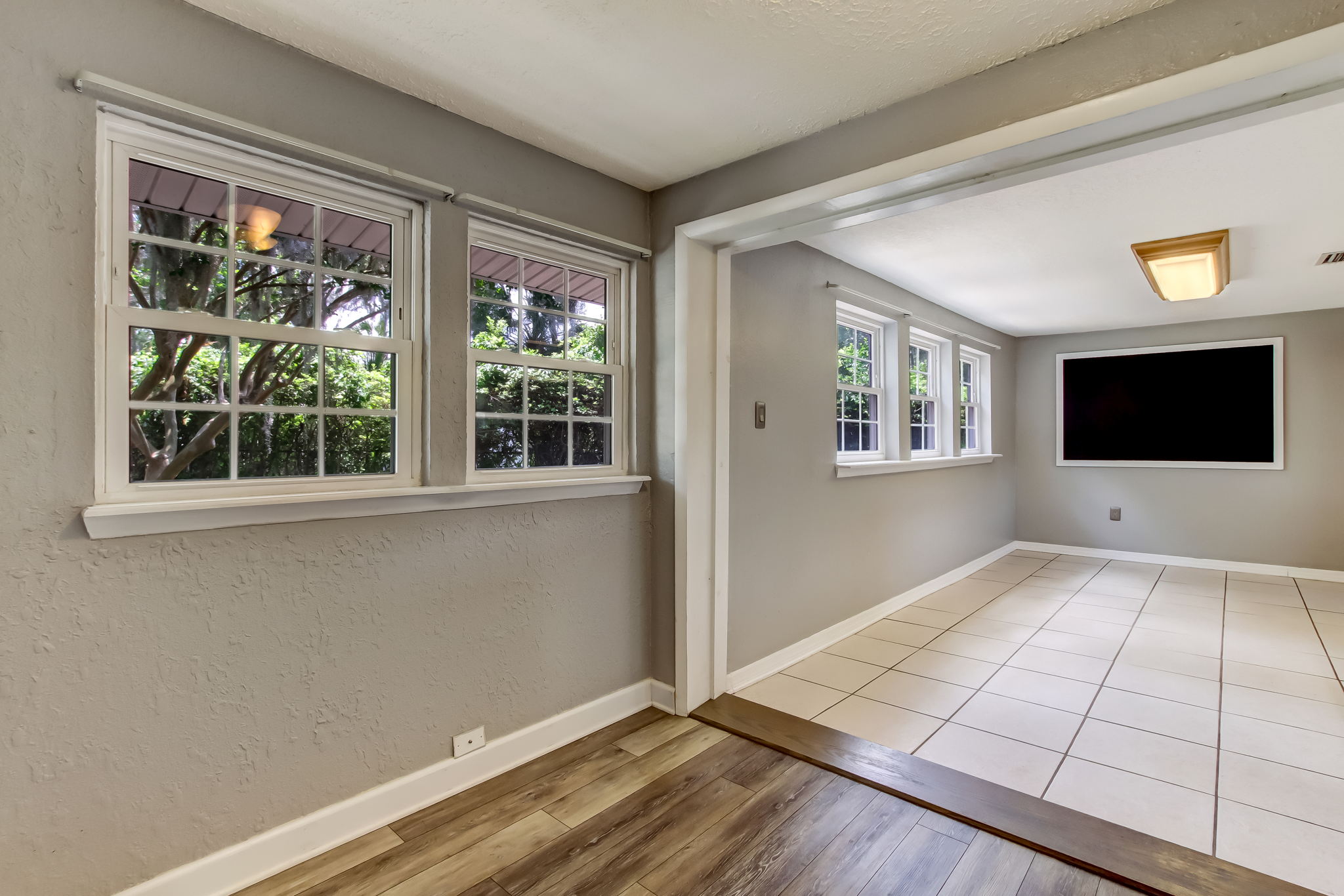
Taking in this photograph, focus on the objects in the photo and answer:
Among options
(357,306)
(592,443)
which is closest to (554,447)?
(592,443)

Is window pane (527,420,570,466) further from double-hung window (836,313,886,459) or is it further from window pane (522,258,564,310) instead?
double-hung window (836,313,886,459)

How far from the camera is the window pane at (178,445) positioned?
1.62 meters

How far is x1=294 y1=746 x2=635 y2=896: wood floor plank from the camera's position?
5.72 ft

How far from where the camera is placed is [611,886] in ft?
5.70

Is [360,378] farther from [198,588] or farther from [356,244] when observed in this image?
[198,588]

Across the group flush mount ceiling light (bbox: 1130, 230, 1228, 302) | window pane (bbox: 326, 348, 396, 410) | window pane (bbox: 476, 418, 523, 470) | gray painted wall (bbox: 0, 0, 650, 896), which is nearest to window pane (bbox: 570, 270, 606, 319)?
gray painted wall (bbox: 0, 0, 650, 896)

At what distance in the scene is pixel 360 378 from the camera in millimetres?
2008

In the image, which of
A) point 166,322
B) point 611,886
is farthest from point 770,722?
point 166,322

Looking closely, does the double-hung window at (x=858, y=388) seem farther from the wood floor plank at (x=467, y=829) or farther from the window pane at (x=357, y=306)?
the window pane at (x=357, y=306)

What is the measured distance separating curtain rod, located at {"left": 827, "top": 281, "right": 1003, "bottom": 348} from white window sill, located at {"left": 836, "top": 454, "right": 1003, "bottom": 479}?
1.05 m

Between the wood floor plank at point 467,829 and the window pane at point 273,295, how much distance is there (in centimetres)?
160

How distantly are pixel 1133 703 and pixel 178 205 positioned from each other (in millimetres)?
4120

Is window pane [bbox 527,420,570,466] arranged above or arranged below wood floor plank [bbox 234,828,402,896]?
above

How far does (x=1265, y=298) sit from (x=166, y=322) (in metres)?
6.79
